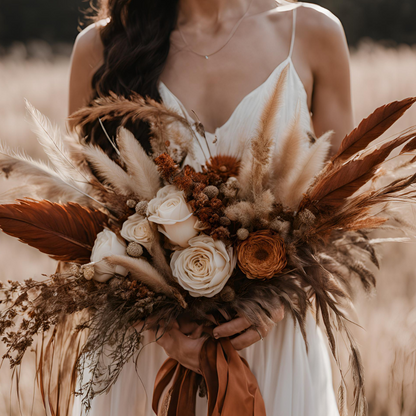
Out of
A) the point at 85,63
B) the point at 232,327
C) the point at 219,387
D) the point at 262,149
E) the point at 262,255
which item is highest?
the point at 85,63

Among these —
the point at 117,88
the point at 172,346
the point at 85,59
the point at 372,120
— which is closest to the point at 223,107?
the point at 117,88

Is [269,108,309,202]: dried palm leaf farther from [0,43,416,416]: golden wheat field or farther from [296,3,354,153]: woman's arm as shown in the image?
[296,3,354,153]: woman's arm

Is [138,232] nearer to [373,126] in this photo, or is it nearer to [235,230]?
[235,230]

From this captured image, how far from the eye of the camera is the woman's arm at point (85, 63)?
1776 mm

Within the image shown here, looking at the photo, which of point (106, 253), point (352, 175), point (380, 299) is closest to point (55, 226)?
point (106, 253)

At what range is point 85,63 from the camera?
1783 millimetres

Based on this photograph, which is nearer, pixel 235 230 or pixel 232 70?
pixel 235 230

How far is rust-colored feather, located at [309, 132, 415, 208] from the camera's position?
1015 millimetres

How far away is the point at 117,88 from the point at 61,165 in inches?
21.7

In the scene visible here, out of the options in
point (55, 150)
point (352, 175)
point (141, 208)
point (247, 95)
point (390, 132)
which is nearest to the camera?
point (352, 175)

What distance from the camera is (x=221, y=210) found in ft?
3.57

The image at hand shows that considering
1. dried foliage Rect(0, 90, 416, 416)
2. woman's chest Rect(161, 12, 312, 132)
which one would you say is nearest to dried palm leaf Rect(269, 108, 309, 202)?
dried foliage Rect(0, 90, 416, 416)

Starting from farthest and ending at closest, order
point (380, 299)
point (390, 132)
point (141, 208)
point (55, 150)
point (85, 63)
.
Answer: point (390, 132) < point (380, 299) < point (85, 63) < point (55, 150) < point (141, 208)

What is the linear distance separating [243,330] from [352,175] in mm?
488
